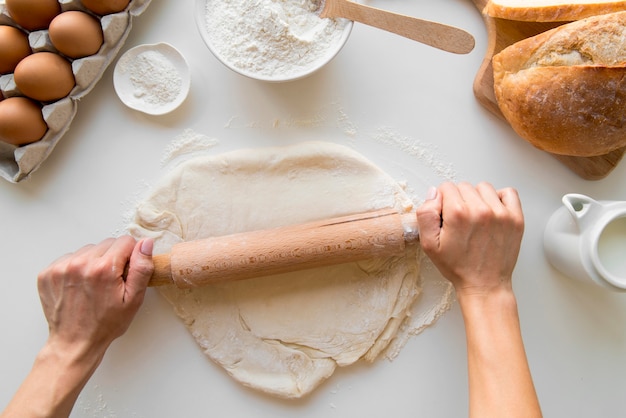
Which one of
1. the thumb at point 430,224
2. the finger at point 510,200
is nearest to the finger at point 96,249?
the thumb at point 430,224

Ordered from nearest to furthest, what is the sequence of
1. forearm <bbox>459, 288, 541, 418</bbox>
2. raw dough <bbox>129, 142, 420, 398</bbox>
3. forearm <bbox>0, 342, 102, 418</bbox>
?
forearm <bbox>459, 288, 541, 418</bbox>
forearm <bbox>0, 342, 102, 418</bbox>
raw dough <bbox>129, 142, 420, 398</bbox>

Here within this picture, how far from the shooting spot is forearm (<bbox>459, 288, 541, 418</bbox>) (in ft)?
3.61

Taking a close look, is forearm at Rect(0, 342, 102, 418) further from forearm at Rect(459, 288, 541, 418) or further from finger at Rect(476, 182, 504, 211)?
finger at Rect(476, 182, 504, 211)

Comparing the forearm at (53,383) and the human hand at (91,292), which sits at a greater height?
the human hand at (91,292)

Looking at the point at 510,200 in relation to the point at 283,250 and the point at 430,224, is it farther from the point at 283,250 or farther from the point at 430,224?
the point at 283,250

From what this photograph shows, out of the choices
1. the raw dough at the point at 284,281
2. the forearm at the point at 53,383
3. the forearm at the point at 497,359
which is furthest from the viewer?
the raw dough at the point at 284,281

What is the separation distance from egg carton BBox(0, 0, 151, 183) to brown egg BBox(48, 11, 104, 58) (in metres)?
0.02

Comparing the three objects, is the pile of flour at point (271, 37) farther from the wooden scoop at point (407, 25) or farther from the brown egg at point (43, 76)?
the brown egg at point (43, 76)

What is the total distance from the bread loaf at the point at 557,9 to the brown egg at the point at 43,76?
4.02 feet

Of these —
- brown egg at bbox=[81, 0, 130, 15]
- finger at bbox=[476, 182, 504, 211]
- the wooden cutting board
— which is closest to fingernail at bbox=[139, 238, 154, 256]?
brown egg at bbox=[81, 0, 130, 15]

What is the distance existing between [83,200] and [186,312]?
470 millimetres

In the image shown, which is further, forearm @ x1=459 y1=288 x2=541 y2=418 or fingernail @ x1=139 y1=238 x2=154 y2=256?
fingernail @ x1=139 y1=238 x2=154 y2=256

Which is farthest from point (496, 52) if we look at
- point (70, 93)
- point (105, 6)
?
point (70, 93)

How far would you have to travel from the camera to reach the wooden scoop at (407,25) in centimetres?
124
